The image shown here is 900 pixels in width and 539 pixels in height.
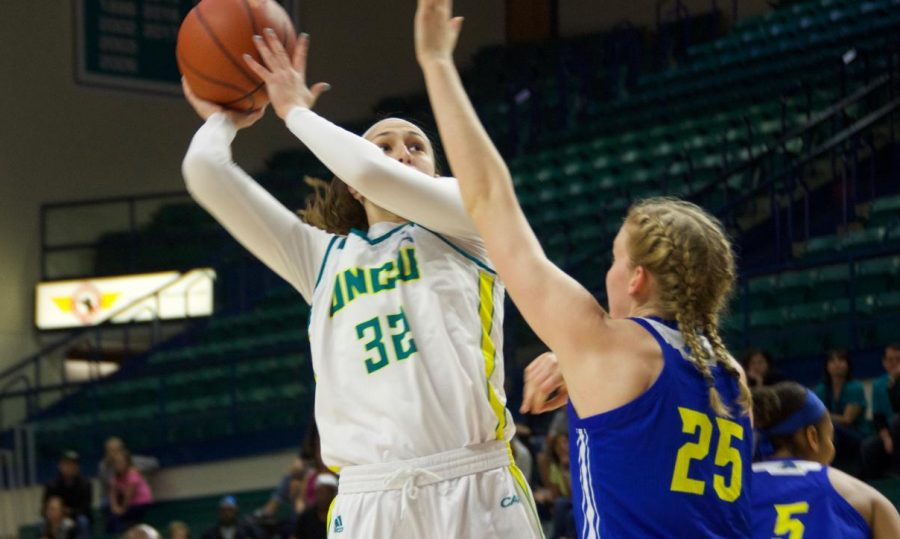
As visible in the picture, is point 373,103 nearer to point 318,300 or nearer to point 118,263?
point 118,263

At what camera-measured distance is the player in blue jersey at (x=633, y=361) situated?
2443 millimetres

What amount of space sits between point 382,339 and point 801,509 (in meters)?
1.18

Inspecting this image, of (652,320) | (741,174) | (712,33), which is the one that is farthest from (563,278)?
(712,33)

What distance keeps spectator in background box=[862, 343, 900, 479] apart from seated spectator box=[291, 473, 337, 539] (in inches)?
125

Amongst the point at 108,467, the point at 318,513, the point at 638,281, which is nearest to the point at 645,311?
the point at 638,281

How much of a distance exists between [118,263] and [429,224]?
12.8 metres

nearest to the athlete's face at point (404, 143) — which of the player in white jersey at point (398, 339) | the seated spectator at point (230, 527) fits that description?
the player in white jersey at point (398, 339)

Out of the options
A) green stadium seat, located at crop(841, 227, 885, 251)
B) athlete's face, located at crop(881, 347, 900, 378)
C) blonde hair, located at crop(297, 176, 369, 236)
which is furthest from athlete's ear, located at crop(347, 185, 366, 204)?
green stadium seat, located at crop(841, 227, 885, 251)

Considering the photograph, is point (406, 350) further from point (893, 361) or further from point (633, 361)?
point (893, 361)

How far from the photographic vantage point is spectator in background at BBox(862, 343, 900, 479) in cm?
782

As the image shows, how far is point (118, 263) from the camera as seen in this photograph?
15.5 m

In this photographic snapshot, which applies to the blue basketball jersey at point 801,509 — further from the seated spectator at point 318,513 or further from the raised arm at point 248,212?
the seated spectator at point 318,513

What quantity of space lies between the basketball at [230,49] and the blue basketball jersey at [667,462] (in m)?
1.37

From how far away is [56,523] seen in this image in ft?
35.8
